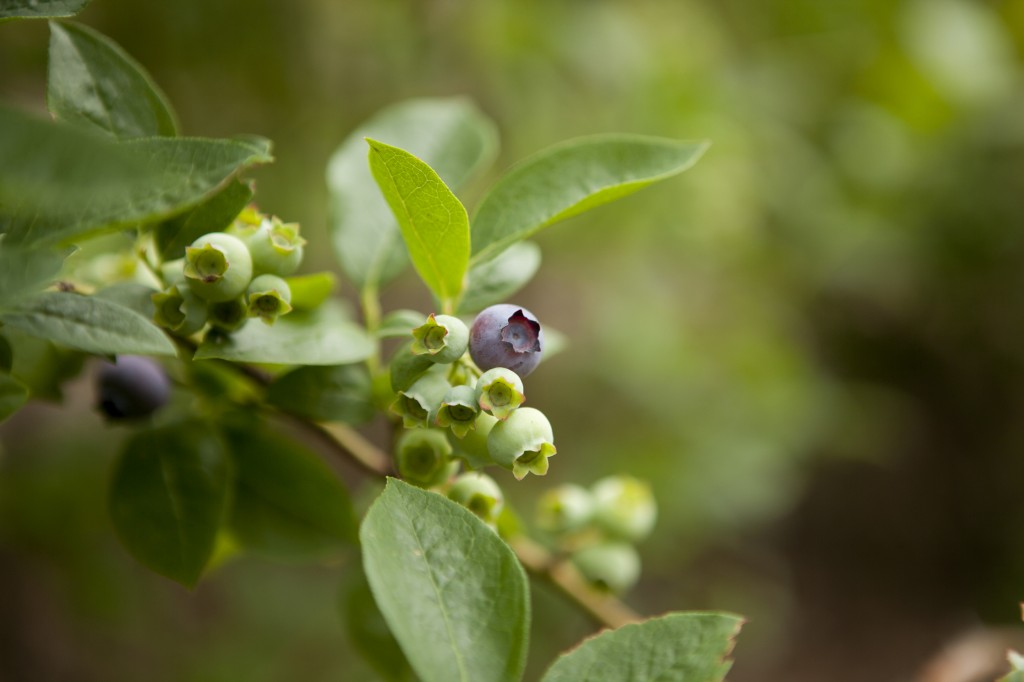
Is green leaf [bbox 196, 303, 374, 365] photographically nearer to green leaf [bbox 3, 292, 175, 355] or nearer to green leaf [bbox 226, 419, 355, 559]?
green leaf [bbox 3, 292, 175, 355]

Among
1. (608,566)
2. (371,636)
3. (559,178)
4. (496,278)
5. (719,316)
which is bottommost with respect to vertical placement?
(719,316)

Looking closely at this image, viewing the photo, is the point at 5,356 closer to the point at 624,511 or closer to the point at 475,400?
the point at 475,400

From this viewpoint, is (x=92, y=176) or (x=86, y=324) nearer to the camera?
(x=92, y=176)

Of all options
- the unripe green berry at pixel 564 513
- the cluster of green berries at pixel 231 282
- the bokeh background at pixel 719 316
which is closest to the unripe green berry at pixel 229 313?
the cluster of green berries at pixel 231 282

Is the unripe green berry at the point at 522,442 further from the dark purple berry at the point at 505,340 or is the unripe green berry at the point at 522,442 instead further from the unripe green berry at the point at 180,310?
the unripe green berry at the point at 180,310

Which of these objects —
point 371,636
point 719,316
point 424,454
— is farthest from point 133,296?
point 719,316

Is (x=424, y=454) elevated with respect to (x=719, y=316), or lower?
elevated

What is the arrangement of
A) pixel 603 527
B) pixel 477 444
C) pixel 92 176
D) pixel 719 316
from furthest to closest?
pixel 719 316, pixel 603 527, pixel 477 444, pixel 92 176

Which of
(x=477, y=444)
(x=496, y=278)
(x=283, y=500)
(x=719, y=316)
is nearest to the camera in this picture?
(x=477, y=444)
